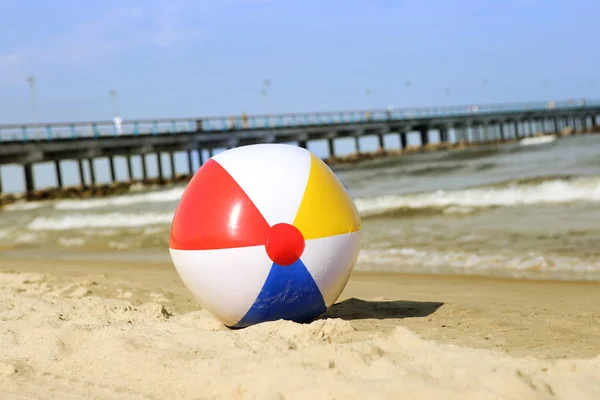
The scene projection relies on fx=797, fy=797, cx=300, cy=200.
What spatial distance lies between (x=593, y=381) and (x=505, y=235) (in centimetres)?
794

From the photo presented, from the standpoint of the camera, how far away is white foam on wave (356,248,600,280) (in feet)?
28.1

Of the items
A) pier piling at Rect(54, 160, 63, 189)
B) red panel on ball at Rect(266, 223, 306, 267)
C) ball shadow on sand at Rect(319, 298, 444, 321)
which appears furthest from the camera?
pier piling at Rect(54, 160, 63, 189)

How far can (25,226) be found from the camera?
2431 centimetres

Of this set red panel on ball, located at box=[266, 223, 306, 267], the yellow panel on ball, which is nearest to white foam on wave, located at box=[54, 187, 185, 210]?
the yellow panel on ball

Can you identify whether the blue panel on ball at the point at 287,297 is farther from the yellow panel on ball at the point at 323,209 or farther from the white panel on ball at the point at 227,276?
the yellow panel on ball at the point at 323,209

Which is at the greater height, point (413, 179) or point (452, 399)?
point (452, 399)

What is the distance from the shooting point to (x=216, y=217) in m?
4.98

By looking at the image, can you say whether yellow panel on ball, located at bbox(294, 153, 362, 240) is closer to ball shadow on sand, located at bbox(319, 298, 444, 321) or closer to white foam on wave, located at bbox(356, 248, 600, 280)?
ball shadow on sand, located at bbox(319, 298, 444, 321)

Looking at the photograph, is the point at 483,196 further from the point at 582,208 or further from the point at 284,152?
the point at 284,152

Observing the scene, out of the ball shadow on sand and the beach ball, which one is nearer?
the beach ball

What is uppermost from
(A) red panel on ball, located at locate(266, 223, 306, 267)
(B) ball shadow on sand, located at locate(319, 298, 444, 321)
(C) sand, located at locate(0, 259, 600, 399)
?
(A) red panel on ball, located at locate(266, 223, 306, 267)

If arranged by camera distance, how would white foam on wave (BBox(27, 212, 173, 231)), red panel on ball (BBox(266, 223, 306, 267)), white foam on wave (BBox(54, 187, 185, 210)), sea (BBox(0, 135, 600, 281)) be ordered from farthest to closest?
white foam on wave (BBox(54, 187, 185, 210)) → white foam on wave (BBox(27, 212, 173, 231)) → sea (BBox(0, 135, 600, 281)) → red panel on ball (BBox(266, 223, 306, 267))

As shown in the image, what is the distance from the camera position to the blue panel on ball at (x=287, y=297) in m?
4.91

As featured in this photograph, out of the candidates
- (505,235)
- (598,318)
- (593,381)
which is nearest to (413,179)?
(505,235)
